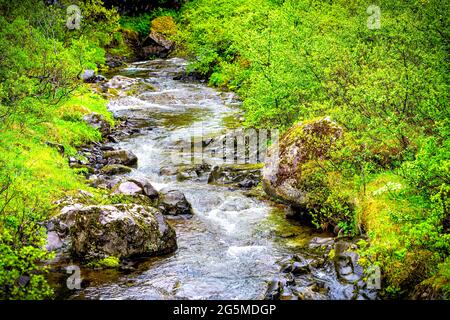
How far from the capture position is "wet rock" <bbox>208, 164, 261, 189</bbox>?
21109mm

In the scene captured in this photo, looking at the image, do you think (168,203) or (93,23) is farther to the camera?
(93,23)

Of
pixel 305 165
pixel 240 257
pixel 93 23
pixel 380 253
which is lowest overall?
pixel 240 257

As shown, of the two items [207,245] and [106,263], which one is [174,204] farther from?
[106,263]

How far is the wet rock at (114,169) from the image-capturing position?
21.8 meters

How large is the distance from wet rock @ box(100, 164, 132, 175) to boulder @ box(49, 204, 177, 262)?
7430 millimetres

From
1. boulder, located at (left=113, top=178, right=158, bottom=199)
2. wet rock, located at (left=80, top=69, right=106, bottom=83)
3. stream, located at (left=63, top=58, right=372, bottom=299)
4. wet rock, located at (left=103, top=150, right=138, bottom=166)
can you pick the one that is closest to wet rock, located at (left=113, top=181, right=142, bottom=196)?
boulder, located at (left=113, top=178, right=158, bottom=199)

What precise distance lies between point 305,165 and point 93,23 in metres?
31.5

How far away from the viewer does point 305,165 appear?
1655 centimetres

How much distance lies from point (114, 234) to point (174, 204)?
4501 mm

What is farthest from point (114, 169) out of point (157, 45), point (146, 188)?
point (157, 45)

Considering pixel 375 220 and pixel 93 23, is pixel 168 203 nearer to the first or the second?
pixel 375 220

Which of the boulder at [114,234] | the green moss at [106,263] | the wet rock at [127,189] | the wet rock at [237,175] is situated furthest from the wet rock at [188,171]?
the green moss at [106,263]
